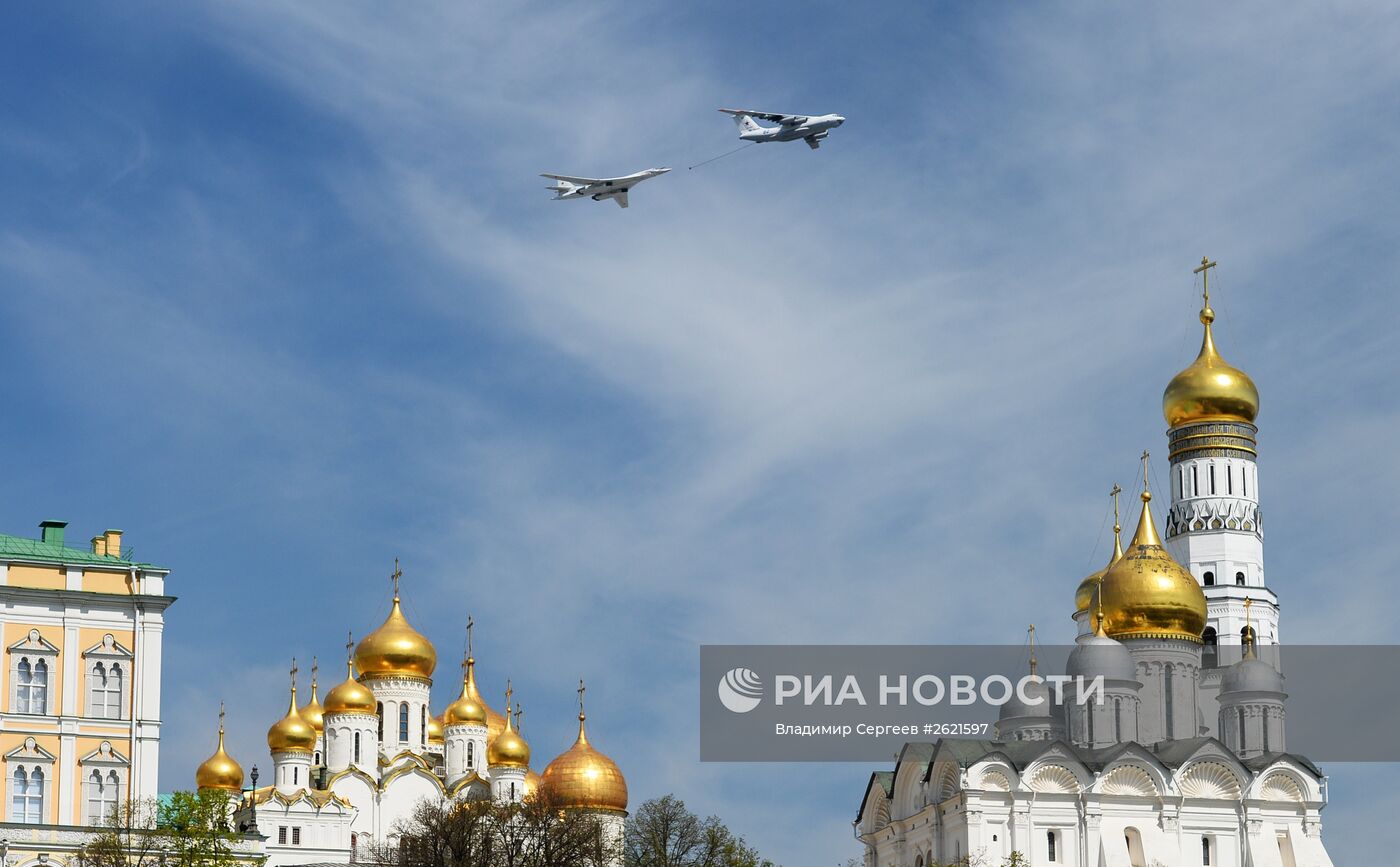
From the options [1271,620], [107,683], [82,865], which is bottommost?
[82,865]

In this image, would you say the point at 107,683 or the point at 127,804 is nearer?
the point at 127,804

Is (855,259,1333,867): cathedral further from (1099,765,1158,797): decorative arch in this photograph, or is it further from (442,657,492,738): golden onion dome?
(442,657,492,738): golden onion dome

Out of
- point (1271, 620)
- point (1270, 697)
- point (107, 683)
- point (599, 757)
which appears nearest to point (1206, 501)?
point (1271, 620)

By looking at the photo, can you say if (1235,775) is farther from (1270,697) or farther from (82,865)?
(82,865)

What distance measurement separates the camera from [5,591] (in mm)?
50625

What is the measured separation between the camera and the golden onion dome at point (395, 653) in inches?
2894

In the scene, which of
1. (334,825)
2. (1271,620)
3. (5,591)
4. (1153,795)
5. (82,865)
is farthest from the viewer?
(1271,620)

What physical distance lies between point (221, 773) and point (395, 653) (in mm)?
6358

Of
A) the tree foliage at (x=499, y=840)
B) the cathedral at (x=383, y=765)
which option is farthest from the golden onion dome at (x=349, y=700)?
the tree foliage at (x=499, y=840)

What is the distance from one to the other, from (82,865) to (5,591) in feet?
24.7

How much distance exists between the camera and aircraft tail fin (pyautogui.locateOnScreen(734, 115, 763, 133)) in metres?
44.9

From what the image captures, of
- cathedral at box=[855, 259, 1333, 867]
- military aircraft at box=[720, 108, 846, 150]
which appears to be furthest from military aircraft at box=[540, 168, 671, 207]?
cathedral at box=[855, 259, 1333, 867]

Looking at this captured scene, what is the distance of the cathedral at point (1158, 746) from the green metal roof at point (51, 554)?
23543 millimetres

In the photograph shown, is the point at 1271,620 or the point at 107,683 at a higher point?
the point at 1271,620
